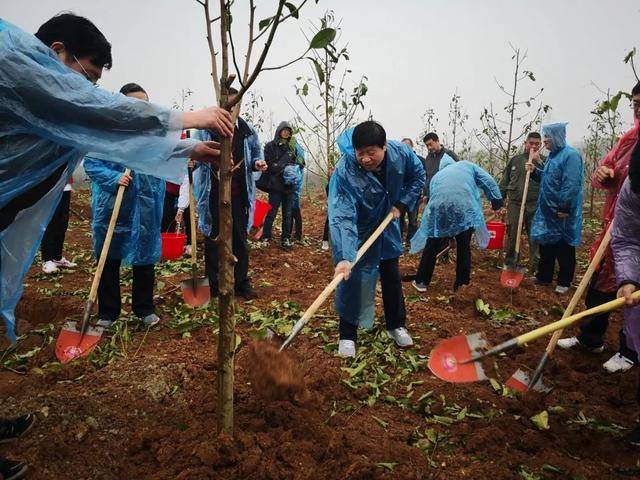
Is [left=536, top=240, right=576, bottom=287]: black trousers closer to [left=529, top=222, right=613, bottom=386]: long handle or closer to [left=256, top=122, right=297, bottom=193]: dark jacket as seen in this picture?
[left=529, top=222, right=613, bottom=386]: long handle

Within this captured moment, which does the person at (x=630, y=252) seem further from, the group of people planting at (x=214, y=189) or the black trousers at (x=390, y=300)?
the black trousers at (x=390, y=300)

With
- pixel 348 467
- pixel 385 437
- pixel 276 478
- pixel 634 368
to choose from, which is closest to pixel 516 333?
pixel 634 368

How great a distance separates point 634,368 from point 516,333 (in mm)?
809

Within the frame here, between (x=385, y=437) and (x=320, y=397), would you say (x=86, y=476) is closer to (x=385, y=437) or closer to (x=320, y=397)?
(x=320, y=397)

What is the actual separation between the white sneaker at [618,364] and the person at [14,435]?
3530mm

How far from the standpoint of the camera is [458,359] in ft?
7.27

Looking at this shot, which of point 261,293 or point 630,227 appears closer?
point 630,227

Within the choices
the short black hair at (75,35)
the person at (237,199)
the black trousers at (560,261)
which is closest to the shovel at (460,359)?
the short black hair at (75,35)

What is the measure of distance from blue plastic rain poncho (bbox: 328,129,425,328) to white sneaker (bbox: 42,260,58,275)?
3658mm

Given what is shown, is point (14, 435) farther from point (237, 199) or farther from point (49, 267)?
point (49, 267)

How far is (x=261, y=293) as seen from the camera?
4.58m

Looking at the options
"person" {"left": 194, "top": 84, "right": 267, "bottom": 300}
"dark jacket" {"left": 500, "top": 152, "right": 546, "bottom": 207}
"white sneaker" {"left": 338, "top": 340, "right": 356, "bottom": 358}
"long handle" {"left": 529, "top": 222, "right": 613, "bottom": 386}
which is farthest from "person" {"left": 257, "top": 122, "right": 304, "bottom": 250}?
"long handle" {"left": 529, "top": 222, "right": 613, "bottom": 386}

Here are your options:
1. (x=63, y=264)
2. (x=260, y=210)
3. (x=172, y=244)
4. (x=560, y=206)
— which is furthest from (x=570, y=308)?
(x=63, y=264)

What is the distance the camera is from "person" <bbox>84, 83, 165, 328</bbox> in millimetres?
3051
